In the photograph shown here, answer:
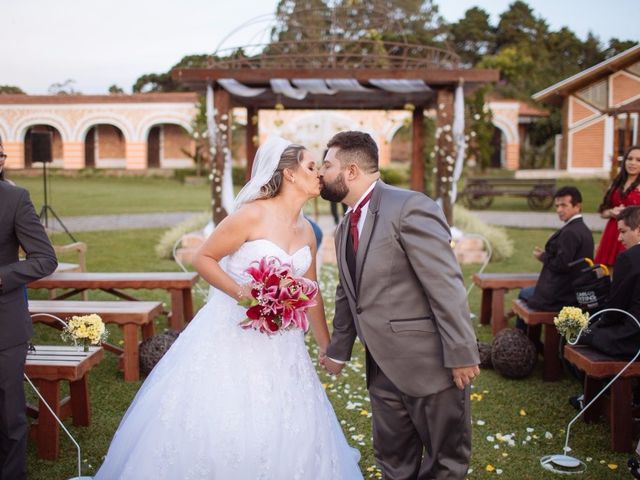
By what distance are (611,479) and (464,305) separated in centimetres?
202

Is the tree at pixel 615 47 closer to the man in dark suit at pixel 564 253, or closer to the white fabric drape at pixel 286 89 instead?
the white fabric drape at pixel 286 89

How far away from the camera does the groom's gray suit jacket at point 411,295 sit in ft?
9.89

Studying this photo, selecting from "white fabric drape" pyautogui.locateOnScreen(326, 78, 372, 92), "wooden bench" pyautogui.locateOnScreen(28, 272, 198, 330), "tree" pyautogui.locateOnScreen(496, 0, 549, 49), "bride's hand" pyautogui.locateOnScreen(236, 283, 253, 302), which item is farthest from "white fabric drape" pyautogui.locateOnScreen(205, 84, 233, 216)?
"tree" pyautogui.locateOnScreen(496, 0, 549, 49)

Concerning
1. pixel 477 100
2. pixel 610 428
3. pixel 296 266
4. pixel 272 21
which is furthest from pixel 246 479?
pixel 477 100

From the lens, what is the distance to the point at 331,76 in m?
11.7

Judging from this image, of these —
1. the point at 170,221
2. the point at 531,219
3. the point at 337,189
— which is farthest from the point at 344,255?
the point at 531,219

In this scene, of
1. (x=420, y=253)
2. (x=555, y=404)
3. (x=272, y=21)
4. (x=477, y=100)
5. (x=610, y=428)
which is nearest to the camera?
(x=420, y=253)

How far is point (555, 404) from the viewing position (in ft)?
18.2

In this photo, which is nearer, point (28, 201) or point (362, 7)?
point (28, 201)

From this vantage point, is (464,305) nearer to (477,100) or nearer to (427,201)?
(427,201)

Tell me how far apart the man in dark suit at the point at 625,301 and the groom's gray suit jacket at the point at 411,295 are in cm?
213

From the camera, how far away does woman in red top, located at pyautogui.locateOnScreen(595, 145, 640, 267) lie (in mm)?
6609

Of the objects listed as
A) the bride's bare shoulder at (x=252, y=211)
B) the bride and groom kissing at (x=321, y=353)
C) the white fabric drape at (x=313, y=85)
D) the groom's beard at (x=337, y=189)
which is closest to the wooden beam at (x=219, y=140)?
the white fabric drape at (x=313, y=85)

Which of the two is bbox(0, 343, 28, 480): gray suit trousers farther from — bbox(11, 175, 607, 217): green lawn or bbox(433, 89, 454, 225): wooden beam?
bbox(11, 175, 607, 217): green lawn
